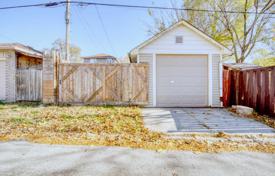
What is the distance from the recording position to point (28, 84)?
34.6 feet

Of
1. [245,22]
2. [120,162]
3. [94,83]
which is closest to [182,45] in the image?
[94,83]

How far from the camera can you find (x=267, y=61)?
19.2 metres

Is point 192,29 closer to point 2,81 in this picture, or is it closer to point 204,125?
point 204,125

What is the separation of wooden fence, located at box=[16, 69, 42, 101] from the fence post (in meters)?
1.42

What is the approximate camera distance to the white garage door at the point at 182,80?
971 cm

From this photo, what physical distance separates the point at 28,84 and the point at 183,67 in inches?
322

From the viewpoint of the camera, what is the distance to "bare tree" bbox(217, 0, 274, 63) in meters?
16.3

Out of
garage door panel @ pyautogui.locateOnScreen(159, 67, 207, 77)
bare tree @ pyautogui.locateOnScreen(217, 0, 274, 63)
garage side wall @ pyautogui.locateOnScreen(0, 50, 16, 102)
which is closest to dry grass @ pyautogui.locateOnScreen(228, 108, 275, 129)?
garage door panel @ pyautogui.locateOnScreen(159, 67, 207, 77)

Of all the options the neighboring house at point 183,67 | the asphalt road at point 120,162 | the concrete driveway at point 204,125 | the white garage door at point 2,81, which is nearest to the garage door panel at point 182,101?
the neighboring house at point 183,67

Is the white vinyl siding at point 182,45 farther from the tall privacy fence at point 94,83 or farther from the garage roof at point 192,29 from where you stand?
the tall privacy fence at point 94,83

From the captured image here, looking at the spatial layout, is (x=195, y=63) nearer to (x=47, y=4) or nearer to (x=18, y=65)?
(x=47, y=4)

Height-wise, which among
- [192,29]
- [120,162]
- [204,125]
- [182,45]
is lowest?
[120,162]

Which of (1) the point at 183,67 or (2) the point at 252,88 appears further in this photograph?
(1) the point at 183,67

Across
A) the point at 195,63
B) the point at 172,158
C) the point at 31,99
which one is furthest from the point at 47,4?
the point at 172,158
